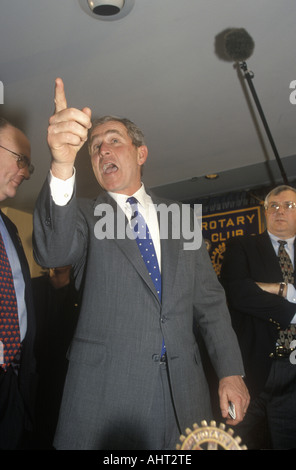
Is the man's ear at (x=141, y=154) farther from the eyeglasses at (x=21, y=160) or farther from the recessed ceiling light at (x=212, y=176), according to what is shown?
the recessed ceiling light at (x=212, y=176)

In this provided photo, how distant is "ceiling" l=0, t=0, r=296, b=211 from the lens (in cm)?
212

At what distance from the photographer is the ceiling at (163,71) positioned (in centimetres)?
212

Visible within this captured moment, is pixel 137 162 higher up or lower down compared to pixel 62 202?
higher up

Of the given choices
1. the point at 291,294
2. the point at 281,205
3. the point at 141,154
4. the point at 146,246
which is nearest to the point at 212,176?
the point at 281,205

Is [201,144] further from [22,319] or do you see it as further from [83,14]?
[22,319]

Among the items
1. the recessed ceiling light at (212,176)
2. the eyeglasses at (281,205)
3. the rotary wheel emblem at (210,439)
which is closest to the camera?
the rotary wheel emblem at (210,439)

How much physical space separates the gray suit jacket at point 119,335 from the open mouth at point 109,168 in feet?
0.65

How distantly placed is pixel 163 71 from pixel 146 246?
5.87 ft

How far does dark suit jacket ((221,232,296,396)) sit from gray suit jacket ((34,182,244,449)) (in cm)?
61

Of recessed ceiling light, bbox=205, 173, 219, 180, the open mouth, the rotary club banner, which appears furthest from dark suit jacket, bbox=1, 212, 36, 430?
the rotary club banner

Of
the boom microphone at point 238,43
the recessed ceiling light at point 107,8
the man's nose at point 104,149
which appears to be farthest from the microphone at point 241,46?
the man's nose at point 104,149

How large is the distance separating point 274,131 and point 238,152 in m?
0.49

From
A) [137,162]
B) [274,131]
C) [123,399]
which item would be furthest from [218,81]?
[123,399]

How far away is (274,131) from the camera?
346 centimetres
